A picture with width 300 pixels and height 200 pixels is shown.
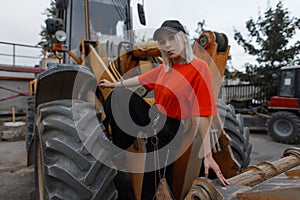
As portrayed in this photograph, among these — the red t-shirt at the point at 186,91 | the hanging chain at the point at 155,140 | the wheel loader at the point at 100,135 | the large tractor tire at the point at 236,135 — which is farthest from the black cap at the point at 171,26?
the large tractor tire at the point at 236,135

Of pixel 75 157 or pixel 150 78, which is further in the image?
pixel 150 78

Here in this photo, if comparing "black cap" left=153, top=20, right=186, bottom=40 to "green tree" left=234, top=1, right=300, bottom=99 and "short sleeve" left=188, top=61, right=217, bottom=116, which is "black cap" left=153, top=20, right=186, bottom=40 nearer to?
"short sleeve" left=188, top=61, right=217, bottom=116

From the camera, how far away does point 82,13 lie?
338 cm

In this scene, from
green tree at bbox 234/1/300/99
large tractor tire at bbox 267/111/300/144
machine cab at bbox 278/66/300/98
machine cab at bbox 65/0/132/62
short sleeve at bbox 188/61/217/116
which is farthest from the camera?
green tree at bbox 234/1/300/99

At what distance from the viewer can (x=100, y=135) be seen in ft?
6.32

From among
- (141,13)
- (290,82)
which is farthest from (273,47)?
(141,13)

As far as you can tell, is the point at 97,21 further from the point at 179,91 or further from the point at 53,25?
the point at 179,91

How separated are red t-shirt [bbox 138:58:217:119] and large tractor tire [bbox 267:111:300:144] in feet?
22.7

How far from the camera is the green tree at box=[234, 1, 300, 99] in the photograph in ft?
41.1

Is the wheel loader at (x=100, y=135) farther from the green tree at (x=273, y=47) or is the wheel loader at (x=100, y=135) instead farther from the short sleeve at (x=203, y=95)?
the green tree at (x=273, y=47)

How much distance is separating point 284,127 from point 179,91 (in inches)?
283

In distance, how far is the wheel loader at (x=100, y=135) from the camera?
→ 1762mm

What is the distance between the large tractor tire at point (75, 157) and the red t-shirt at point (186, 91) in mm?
→ 545

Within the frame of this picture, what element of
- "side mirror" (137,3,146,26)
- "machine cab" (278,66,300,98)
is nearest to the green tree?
"machine cab" (278,66,300,98)
